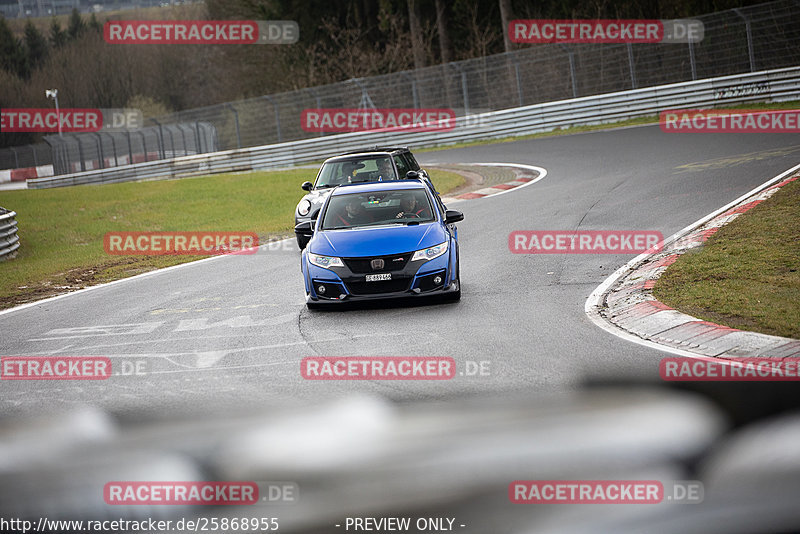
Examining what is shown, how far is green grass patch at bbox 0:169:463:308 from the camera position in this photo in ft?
47.9

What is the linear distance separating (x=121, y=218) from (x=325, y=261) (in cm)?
1412

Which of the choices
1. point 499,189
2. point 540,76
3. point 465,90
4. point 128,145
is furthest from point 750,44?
point 128,145

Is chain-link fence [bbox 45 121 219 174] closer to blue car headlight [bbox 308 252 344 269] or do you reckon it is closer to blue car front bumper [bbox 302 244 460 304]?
blue car headlight [bbox 308 252 344 269]

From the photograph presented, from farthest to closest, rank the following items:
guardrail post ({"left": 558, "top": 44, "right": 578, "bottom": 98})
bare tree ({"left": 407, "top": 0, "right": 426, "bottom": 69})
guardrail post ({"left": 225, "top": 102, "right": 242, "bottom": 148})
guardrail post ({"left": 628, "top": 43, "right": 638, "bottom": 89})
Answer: bare tree ({"left": 407, "top": 0, "right": 426, "bottom": 69})
guardrail post ({"left": 225, "top": 102, "right": 242, "bottom": 148})
guardrail post ({"left": 558, "top": 44, "right": 578, "bottom": 98})
guardrail post ({"left": 628, "top": 43, "right": 638, "bottom": 89})

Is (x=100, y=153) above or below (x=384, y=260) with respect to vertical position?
above

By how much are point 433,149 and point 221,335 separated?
75.5 ft

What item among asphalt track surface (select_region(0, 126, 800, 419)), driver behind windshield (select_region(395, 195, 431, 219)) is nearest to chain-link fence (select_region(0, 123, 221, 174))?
asphalt track surface (select_region(0, 126, 800, 419))

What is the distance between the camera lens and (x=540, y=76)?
3034cm

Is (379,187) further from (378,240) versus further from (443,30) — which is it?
(443,30)

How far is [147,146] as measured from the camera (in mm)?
42969

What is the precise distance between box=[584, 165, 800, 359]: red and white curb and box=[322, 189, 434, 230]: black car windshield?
235 centimetres

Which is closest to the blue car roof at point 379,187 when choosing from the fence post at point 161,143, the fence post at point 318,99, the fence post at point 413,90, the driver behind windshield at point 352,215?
the driver behind windshield at point 352,215

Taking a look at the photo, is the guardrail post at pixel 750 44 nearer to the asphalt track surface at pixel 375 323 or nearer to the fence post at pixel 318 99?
the asphalt track surface at pixel 375 323

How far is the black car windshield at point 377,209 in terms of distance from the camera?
33.0 feet
